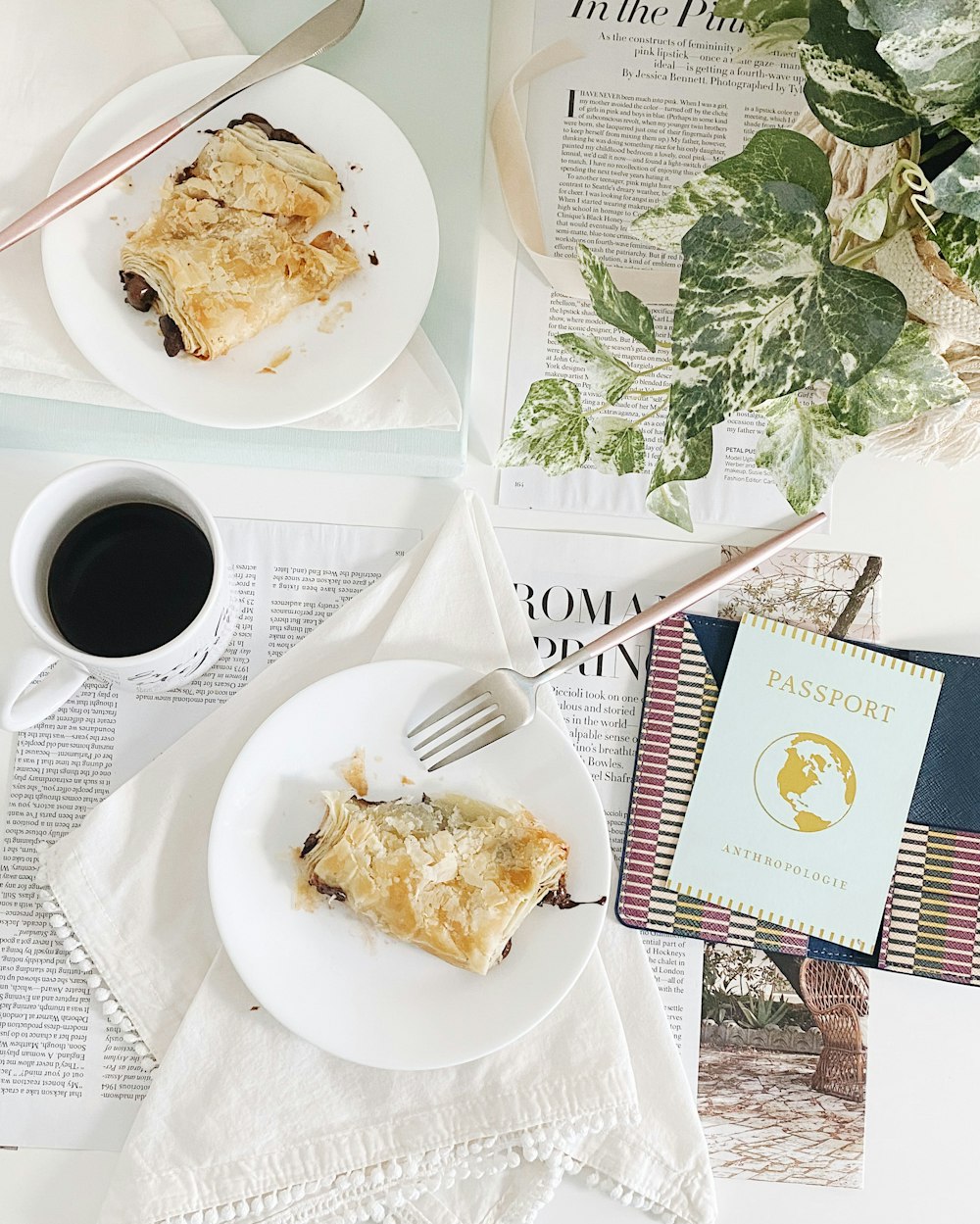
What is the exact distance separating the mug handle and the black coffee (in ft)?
0.08

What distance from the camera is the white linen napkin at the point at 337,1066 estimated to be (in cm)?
73

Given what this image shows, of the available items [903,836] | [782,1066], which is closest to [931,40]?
[903,836]

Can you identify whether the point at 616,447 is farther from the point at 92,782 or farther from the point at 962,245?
the point at 92,782

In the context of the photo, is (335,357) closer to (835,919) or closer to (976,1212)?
(835,919)

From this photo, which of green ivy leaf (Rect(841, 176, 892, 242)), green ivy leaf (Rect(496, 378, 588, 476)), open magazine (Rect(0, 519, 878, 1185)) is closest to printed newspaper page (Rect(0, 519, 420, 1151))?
open magazine (Rect(0, 519, 878, 1185))

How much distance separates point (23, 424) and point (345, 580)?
10.4 inches

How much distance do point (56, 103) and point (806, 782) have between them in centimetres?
74

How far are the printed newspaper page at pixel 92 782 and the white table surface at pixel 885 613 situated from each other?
0.06ft

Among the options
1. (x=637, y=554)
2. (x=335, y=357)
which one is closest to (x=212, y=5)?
(x=335, y=357)

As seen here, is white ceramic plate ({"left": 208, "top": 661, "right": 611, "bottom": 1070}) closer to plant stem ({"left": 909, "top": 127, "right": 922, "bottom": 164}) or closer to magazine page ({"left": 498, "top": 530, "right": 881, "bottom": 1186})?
magazine page ({"left": 498, "top": 530, "right": 881, "bottom": 1186})

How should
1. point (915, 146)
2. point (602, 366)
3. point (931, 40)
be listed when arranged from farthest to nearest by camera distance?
point (602, 366) < point (915, 146) < point (931, 40)

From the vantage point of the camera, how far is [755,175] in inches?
17.8

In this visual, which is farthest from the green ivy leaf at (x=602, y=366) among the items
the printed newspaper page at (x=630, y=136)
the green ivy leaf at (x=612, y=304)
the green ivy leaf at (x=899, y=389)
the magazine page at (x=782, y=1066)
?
the magazine page at (x=782, y=1066)

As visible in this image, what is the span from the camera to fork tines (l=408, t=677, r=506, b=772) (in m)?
0.73
